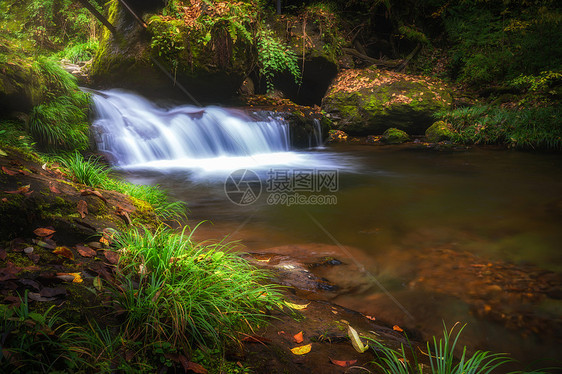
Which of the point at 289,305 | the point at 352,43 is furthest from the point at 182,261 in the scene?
the point at 352,43

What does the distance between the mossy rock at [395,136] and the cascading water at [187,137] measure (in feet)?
10.2

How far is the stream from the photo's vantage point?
8.22ft

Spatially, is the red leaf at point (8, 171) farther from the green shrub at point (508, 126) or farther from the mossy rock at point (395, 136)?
the green shrub at point (508, 126)

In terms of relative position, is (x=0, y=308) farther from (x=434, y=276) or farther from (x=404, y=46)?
(x=404, y=46)

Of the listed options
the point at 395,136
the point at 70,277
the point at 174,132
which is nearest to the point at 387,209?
the point at 70,277

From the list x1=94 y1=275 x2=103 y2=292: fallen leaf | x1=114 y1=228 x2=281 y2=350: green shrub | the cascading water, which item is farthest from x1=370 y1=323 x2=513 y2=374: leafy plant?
the cascading water

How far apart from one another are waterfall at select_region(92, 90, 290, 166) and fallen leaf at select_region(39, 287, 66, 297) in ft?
20.2

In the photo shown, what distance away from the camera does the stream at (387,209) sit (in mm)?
2506

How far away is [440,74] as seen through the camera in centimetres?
1452

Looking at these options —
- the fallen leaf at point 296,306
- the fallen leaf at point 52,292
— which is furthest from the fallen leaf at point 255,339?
the fallen leaf at point 52,292

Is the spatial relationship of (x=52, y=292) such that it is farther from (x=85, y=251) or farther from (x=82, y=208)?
(x=82, y=208)

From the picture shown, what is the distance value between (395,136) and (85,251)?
10.8 m

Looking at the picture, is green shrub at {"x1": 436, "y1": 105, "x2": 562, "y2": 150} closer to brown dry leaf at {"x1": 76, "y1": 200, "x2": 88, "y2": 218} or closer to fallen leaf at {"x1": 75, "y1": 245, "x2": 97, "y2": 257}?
brown dry leaf at {"x1": 76, "y1": 200, "x2": 88, "y2": 218}

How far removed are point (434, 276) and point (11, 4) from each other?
883 inches
